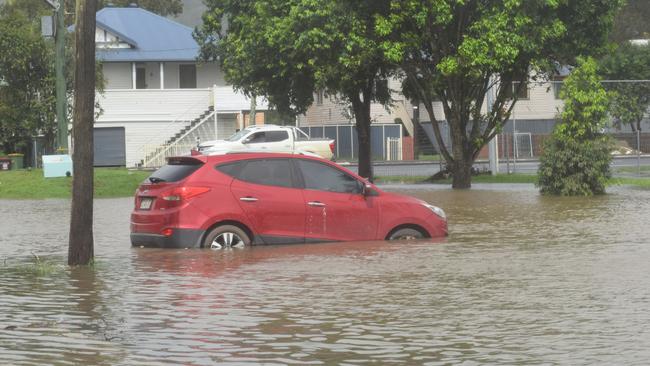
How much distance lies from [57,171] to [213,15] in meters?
10.4

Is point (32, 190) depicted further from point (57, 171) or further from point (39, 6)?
point (39, 6)

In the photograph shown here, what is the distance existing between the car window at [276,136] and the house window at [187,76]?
21.4 metres

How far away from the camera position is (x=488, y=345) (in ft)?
28.8

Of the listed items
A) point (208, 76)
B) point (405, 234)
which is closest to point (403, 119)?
point (208, 76)

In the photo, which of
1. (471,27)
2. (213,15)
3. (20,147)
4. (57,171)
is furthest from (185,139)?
(471,27)

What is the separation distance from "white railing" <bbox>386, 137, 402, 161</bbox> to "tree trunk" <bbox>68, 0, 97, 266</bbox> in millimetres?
48916

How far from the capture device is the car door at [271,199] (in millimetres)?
15953

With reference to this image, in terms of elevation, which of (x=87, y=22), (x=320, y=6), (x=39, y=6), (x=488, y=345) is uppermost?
(x=39, y=6)

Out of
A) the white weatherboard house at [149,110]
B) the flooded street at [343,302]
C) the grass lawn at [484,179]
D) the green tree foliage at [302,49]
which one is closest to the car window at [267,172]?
the flooded street at [343,302]

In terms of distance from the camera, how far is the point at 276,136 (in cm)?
4638

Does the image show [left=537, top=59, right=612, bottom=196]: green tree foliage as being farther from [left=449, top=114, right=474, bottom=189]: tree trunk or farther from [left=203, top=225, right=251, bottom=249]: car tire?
[left=203, top=225, right=251, bottom=249]: car tire

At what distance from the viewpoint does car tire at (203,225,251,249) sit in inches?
623

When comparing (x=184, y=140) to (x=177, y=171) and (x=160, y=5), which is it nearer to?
(x=160, y=5)

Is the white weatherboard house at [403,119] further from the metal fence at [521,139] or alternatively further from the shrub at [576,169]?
the shrub at [576,169]
